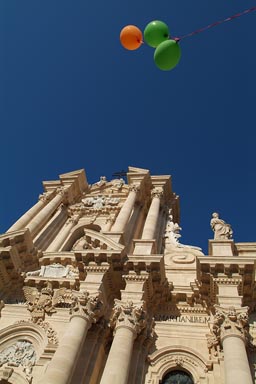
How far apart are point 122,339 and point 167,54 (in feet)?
28.9

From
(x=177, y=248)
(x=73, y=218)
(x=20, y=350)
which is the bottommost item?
(x=20, y=350)

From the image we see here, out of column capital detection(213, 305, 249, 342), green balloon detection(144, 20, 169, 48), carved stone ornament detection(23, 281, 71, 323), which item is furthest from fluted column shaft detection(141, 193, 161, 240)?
green balloon detection(144, 20, 169, 48)

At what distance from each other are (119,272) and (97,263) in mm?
982

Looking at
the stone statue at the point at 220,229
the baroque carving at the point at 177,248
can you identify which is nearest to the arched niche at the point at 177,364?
the stone statue at the point at 220,229

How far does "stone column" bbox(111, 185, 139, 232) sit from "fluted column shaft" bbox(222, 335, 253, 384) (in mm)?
8105

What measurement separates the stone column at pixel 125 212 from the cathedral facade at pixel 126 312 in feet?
0.40

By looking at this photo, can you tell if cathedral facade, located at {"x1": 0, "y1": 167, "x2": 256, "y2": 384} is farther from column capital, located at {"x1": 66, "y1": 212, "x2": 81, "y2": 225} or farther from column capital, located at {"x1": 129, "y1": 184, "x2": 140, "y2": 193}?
column capital, located at {"x1": 66, "y1": 212, "x2": 81, "y2": 225}

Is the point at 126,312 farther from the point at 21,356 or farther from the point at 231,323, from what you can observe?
the point at 21,356

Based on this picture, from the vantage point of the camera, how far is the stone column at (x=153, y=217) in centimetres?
1774

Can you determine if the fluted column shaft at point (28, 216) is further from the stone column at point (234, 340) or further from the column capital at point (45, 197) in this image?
the stone column at point (234, 340)

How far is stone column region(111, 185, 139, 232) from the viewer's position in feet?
59.2

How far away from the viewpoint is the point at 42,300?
49.2ft

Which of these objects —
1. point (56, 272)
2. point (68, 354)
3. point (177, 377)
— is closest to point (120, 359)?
point (68, 354)

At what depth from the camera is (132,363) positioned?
1198 centimetres
